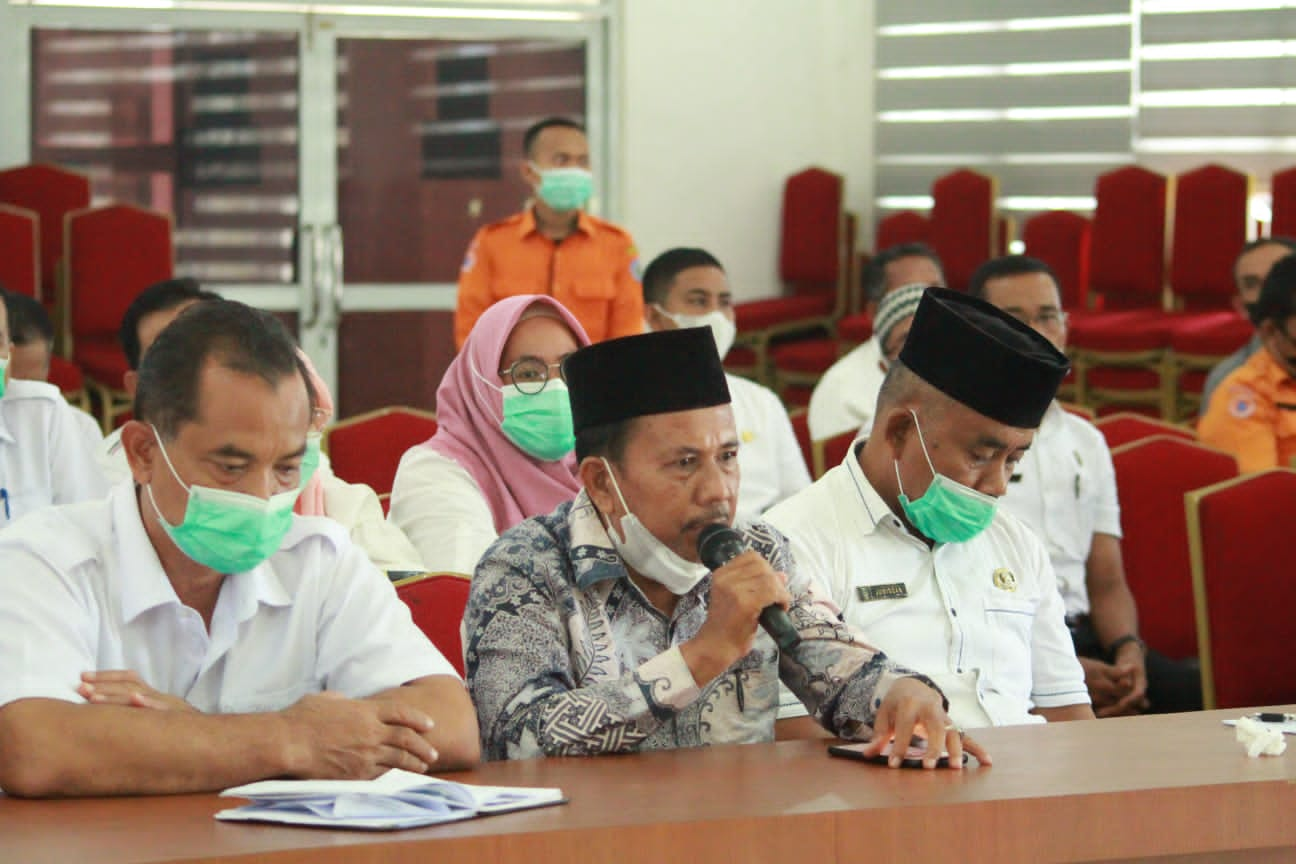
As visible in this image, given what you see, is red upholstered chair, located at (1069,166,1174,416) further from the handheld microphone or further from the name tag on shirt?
the handheld microphone

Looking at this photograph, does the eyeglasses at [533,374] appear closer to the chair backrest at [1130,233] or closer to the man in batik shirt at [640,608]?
the man in batik shirt at [640,608]

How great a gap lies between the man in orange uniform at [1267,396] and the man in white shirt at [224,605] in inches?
125

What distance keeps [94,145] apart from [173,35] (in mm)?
635

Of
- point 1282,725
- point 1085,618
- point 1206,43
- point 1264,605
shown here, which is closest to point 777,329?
point 1206,43

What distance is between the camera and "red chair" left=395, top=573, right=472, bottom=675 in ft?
8.54

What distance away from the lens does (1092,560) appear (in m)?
4.14

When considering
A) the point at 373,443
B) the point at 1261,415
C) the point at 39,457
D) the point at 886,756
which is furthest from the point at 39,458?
the point at 1261,415

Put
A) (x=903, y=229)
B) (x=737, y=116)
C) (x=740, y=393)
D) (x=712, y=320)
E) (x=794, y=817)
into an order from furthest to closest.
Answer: (x=737, y=116), (x=903, y=229), (x=712, y=320), (x=740, y=393), (x=794, y=817)

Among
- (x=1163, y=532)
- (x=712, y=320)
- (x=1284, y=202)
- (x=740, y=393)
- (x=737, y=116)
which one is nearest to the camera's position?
(x=1163, y=532)

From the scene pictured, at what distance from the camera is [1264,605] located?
346 cm

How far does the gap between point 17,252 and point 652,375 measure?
503 centimetres

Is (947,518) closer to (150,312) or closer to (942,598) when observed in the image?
(942,598)

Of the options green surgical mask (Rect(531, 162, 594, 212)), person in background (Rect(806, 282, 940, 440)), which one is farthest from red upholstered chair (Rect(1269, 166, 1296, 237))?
green surgical mask (Rect(531, 162, 594, 212))

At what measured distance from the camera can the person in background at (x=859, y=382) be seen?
4867 millimetres
